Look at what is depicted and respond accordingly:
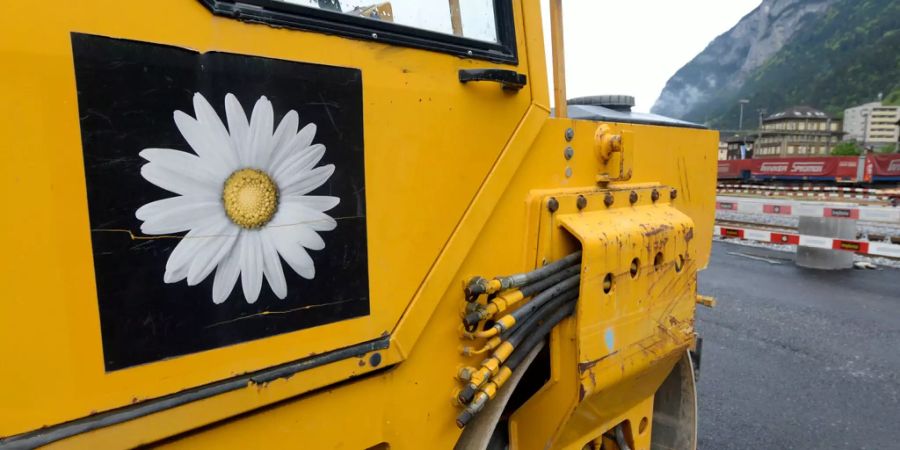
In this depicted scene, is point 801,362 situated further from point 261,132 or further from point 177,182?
point 177,182

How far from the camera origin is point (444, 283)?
1.51m

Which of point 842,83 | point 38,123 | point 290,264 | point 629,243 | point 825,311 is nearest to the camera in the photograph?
point 38,123

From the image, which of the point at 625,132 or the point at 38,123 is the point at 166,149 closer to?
the point at 38,123

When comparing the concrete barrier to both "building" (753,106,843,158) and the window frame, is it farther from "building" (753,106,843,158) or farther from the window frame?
"building" (753,106,843,158)

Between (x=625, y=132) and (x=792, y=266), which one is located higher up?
(x=625, y=132)

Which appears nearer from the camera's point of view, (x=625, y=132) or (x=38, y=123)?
(x=38, y=123)

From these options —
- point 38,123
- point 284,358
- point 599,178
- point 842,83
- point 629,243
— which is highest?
point 842,83

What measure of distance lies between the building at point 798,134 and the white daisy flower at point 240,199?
78.7m

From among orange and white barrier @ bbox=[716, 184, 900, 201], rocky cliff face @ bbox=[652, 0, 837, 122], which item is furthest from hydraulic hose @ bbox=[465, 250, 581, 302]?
rocky cliff face @ bbox=[652, 0, 837, 122]

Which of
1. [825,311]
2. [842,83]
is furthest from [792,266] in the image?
[842,83]

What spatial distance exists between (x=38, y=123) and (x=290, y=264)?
1.68 feet

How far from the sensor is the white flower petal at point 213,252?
1074 millimetres

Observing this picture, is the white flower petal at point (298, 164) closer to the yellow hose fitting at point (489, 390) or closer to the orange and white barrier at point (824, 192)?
the yellow hose fitting at point (489, 390)

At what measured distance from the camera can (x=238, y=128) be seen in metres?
1.10
